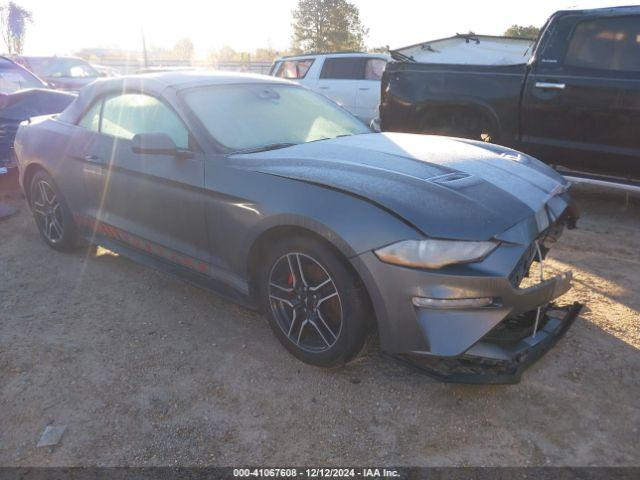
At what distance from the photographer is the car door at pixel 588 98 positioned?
4809 mm

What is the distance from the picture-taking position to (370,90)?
9914mm

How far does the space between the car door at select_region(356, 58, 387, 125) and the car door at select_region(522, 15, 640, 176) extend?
4.87 m

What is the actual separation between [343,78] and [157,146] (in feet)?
25.8

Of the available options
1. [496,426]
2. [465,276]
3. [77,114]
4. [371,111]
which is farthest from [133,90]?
Result: [371,111]

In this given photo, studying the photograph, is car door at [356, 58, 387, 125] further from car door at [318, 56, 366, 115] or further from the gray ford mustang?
the gray ford mustang

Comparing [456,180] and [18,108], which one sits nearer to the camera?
[456,180]

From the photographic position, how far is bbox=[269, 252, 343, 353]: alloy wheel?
2605 millimetres

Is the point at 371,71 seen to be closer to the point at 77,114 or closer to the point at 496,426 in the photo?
the point at 77,114

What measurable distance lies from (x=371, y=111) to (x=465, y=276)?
8.18m

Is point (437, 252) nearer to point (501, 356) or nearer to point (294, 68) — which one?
point (501, 356)

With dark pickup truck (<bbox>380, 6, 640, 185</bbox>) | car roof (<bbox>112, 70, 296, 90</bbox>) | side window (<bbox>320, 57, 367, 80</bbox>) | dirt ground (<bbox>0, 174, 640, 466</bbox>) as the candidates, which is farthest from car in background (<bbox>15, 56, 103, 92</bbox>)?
dirt ground (<bbox>0, 174, 640, 466</bbox>)

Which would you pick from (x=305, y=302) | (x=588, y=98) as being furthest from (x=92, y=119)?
(x=588, y=98)

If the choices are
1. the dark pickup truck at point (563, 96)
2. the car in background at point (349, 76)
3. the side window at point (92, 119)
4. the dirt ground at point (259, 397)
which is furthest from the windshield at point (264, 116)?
the car in background at point (349, 76)

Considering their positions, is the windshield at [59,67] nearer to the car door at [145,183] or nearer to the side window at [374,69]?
the side window at [374,69]
